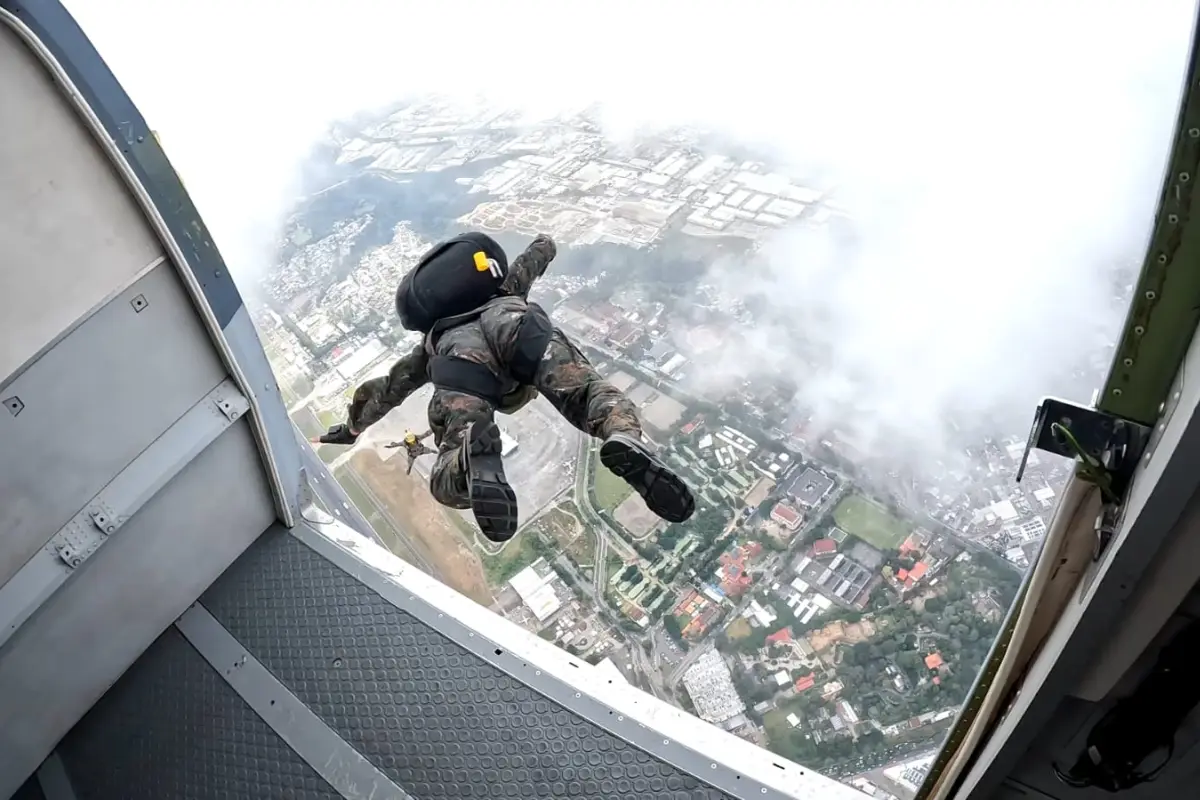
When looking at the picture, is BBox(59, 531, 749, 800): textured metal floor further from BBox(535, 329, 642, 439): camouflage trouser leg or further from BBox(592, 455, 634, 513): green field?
BBox(592, 455, 634, 513): green field

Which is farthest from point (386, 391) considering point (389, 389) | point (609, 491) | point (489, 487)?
point (609, 491)

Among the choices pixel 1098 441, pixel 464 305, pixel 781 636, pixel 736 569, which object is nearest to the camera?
pixel 1098 441

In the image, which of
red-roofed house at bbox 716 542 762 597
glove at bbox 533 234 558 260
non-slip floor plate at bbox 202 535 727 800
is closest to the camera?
non-slip floor plate at bbox 202 535 727 800

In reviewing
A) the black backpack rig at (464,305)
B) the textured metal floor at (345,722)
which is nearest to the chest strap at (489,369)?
the black backpack rig at (464,305)

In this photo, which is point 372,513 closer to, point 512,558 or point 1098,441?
A: point 512,558

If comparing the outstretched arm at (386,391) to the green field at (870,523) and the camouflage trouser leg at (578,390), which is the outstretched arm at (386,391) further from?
the green field at (870,523)

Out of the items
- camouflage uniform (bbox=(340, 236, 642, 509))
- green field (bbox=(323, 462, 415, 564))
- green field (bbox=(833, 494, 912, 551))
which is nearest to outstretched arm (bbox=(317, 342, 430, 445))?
camouflage uniform (bbox=(340, 236, 642, 509))
